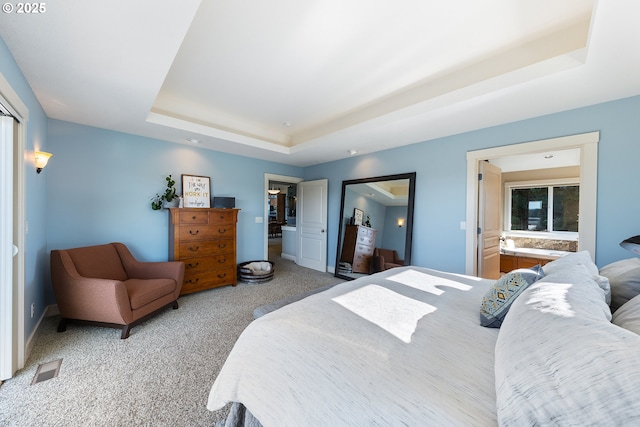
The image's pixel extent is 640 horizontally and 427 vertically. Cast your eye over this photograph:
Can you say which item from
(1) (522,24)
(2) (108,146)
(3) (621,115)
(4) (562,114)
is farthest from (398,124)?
(2) (108,146)

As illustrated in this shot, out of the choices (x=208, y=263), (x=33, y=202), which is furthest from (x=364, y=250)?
(x=33, y=202)

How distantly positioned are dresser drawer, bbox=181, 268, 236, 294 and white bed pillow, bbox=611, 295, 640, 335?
13.1 feet

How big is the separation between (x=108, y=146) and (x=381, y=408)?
4.21 metres

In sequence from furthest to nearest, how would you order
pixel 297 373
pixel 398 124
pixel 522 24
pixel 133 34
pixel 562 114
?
pixel 398 124
pixel 562 114
pixel 522 24
pixel 133 34
pixel 297 373

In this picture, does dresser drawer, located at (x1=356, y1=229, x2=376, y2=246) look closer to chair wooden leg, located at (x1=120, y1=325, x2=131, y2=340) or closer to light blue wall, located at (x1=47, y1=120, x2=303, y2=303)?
light blue wall, located at (x1=47, y1=120, x2=303, y2=303)

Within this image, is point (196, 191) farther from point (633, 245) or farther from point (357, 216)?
point (633, 245)

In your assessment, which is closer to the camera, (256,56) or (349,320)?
(349,320)

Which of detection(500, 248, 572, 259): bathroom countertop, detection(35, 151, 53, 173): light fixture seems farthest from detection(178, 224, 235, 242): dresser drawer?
detection(500, 248, 572, 259): bathroom countertop

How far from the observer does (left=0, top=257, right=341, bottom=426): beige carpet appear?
4.84ft

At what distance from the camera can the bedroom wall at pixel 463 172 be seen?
225 cm

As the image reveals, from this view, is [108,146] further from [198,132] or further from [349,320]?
[349,320]

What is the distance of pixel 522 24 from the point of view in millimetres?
1855

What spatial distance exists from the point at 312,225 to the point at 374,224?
1.54m

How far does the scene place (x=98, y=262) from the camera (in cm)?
276
